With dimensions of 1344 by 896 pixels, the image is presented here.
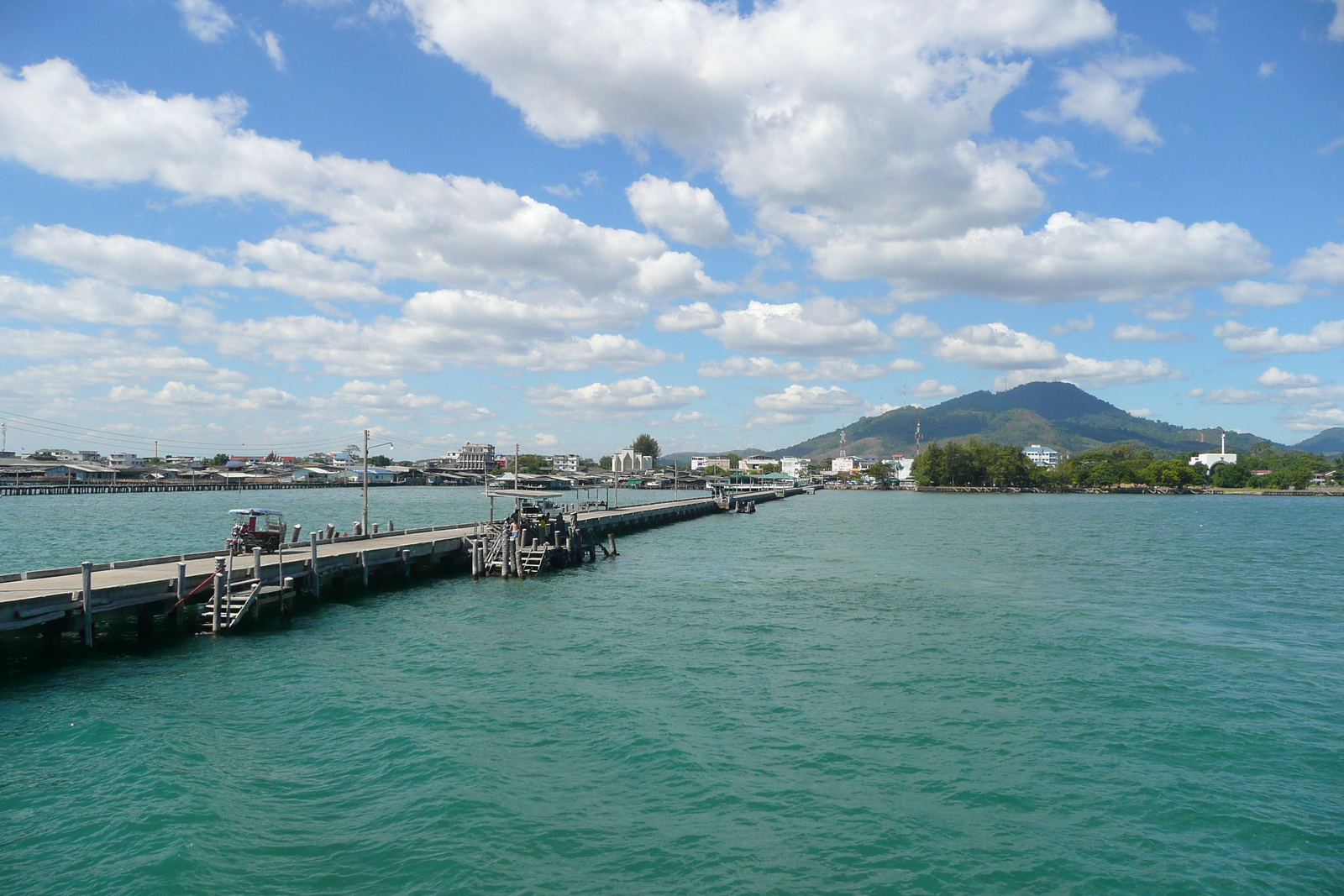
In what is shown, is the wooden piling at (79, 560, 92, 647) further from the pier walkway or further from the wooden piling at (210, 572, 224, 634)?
the wooden piling at (210, 572, 224, 634)

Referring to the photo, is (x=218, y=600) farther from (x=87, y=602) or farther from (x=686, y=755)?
(x=686, y=755)

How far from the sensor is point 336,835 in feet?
36.0

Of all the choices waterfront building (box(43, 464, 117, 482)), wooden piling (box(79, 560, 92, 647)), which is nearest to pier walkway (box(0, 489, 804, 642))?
wooden piling (box(79, 560, 92, 647))

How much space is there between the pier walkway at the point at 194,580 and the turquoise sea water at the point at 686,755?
4.08ft

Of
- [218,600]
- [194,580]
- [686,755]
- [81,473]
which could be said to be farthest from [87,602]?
[81,473]

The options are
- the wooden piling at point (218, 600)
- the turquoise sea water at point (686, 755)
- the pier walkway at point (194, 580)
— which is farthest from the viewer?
the wooden piling at point (218, 600)

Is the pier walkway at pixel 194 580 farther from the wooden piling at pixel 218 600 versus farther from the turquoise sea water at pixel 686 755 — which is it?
the turquoise sea water at pixel 686 755

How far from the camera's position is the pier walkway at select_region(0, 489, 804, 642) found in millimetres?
19609

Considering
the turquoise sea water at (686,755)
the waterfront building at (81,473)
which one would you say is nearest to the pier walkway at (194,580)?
the turquoise sea water at (686,755)

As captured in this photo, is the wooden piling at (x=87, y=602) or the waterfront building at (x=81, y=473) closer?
the wooden piling at (x=87, y=602)

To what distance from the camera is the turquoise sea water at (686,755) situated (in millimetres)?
10461

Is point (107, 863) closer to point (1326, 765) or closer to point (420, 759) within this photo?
point (420, 759)

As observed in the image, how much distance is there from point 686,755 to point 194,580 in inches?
714

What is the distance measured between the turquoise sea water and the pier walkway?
124cm
